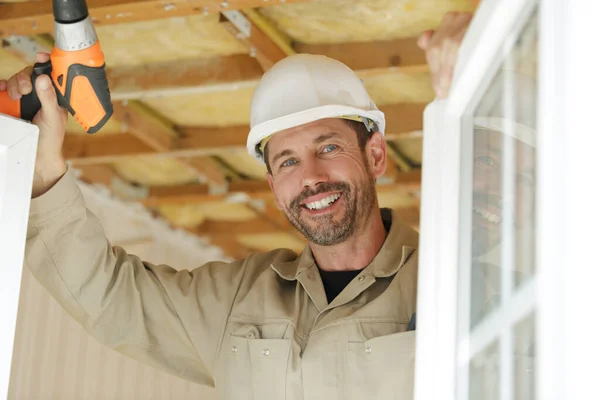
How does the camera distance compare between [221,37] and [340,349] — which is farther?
[221,37]

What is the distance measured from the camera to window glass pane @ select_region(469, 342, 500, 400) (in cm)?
112

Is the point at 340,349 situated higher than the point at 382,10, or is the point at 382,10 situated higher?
the point at 382,10

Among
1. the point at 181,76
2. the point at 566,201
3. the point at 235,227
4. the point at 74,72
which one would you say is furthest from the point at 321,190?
the point at 235,227

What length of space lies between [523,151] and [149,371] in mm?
5036

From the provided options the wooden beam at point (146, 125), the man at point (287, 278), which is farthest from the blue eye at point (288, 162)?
the wooden beam at point (146, 125)

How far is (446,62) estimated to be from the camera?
4.79 feet

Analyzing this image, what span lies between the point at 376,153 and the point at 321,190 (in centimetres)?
30

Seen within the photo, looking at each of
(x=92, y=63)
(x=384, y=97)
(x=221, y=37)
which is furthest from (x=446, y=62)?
(x=384, y=97)

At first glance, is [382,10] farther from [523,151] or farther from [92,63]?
[523,151]

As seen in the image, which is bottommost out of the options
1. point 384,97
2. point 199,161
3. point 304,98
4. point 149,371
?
point 149,371

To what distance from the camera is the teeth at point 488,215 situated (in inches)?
47.9

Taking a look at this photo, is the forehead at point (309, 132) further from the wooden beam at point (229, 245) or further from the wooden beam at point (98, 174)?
the wooden beam at point (229, 245)

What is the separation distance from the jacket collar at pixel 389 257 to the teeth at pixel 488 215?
3.15 feet

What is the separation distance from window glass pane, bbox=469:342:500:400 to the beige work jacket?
2.63ft
